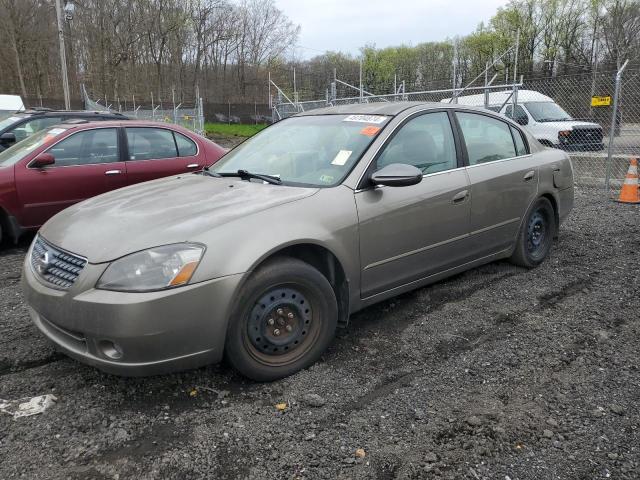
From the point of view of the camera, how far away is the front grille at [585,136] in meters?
13.4

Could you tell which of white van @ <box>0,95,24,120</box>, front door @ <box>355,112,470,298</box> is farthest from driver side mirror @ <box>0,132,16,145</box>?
front door @ <box>355,112,470,298</box>

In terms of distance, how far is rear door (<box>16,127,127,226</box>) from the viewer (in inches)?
229

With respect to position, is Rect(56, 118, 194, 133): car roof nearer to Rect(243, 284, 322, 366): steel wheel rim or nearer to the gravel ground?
the gravel ground

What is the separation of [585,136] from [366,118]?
39.4ft

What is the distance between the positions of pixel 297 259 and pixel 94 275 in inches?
43.8

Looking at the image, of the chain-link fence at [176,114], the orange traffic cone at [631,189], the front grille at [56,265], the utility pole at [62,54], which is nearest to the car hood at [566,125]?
the orange traffic cone at [631,189]

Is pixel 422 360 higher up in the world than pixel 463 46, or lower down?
lower down

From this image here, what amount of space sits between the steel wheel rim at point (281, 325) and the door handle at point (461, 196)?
1.53 meters

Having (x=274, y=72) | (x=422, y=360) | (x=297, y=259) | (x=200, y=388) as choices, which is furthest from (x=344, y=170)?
(x=274, y=72)

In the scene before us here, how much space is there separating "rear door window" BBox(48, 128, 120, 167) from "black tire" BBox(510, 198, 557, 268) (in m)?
4.77

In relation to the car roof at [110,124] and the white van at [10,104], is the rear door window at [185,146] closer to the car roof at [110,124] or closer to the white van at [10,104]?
the car roof at [110,124]

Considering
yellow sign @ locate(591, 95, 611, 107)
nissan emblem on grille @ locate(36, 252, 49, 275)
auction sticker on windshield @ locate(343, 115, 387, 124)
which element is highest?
yellow sign @ locate(591, 95, 611, 107)

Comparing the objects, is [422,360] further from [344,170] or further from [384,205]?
[344,170]

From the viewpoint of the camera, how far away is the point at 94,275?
103 inches
